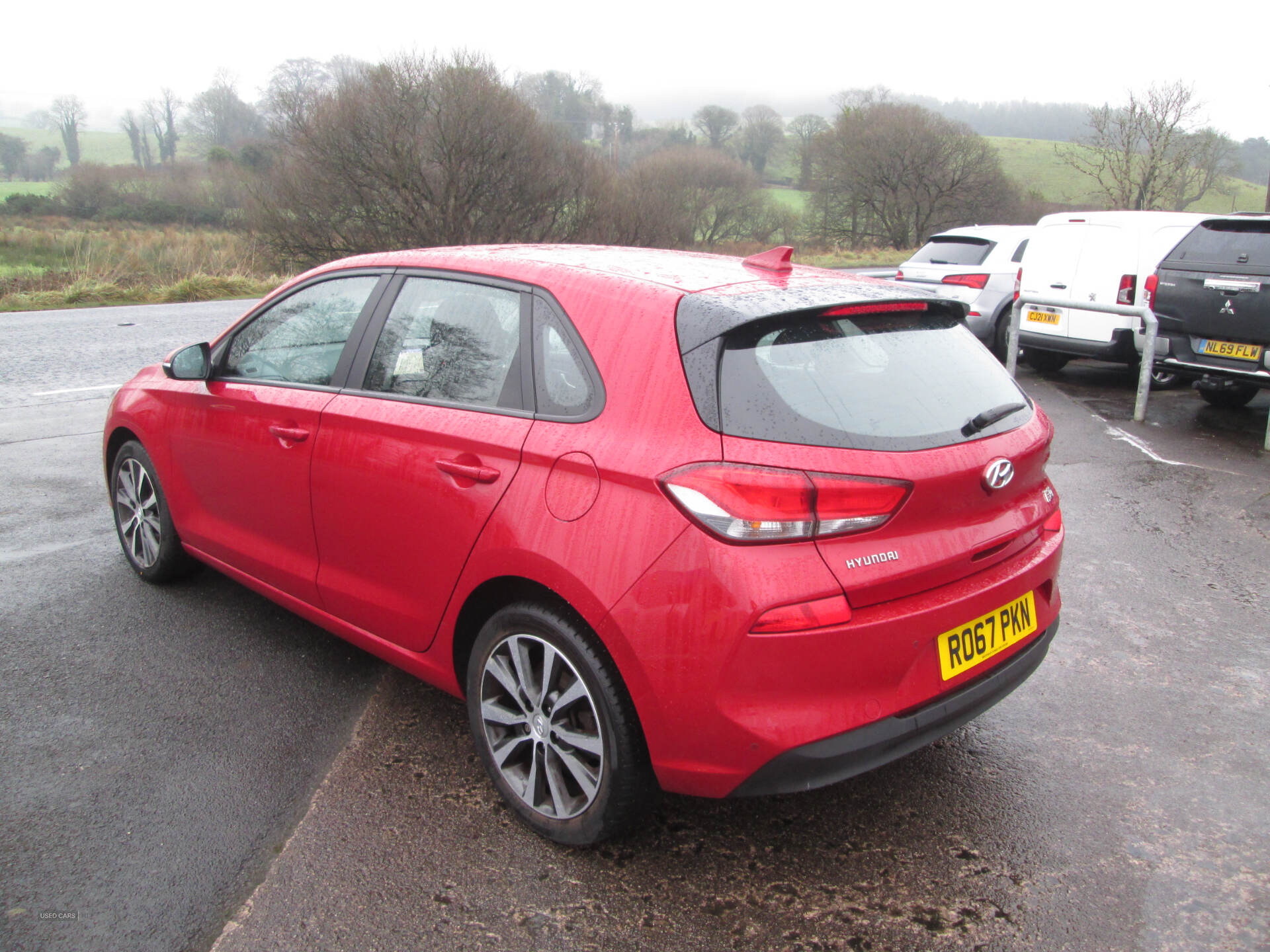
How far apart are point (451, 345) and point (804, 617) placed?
149 centimetres

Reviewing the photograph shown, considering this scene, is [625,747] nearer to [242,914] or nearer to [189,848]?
[242,914]

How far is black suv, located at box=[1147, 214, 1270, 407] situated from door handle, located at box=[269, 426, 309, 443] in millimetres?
7562

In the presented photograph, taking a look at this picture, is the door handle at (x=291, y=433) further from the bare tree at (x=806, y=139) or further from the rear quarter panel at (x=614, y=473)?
the bare tree at (x=806, y=139)

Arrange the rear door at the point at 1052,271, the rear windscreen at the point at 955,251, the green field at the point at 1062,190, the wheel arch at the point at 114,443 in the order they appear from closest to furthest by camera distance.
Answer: the wheel arch at the point at 114,443 < the rear door at the point at 1052,271 < the rear windscreen at the point at 955,251 < the green field at the point at 1062,190

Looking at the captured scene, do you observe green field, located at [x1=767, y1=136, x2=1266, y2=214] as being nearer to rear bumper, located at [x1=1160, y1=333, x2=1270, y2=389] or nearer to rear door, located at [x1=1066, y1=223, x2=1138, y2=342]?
rear door, located at [x1=1066, y1=223, x2=1138, y2=342]

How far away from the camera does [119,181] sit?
152 feet

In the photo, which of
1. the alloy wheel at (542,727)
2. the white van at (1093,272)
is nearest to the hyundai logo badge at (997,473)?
the alloy wheel at (542,727)

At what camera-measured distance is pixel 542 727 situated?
8.66ft

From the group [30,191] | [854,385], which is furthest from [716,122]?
[854,385]

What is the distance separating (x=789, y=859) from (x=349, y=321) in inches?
92.6

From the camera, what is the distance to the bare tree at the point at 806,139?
163 ft

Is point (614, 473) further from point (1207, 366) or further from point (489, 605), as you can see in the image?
point (1207, 366)

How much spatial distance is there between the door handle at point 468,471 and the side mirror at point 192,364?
1.71 meters

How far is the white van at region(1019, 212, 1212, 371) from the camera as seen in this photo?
9.64 m
